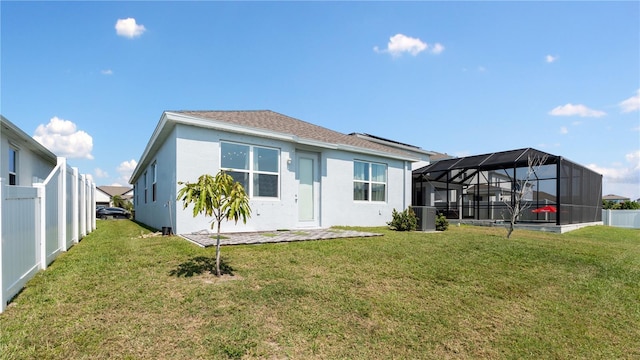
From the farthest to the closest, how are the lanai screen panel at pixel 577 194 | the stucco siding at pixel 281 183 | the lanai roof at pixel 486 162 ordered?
the lanai roof at pixel 486 162 < the lanai screen panel at pixel 577 194 < the stucco siding at pixel 281 183

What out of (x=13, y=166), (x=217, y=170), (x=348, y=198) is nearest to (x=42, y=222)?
(x=217, y=170)

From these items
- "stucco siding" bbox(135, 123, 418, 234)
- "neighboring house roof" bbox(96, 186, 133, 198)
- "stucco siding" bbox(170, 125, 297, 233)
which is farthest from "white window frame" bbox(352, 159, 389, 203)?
"neighboring house roof" bbox(96, 186, 133, 198)

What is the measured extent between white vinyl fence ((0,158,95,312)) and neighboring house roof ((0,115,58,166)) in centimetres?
312

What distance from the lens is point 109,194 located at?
58.9 metres

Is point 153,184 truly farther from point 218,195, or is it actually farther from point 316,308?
point 316,308

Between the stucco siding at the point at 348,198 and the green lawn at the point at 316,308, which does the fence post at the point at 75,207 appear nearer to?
the green lawn at the point at 316,308

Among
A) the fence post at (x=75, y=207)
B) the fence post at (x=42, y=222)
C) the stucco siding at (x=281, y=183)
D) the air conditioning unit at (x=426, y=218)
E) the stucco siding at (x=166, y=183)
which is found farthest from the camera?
the air conditioning unit at (x=426, y=218)

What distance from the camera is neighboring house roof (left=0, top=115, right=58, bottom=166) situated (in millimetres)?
8137

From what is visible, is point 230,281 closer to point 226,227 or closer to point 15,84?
point 226,227

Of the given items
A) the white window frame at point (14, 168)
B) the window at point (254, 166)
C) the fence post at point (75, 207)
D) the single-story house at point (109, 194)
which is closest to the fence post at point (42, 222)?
the fence post at point (75, 207)

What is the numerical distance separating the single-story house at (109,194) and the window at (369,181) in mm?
50965

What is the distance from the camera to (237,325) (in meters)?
3.16

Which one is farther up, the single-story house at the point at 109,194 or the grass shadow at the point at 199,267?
the grass shadow at the point at 199,267

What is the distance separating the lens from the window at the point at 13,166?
992cm
